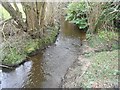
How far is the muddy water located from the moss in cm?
25

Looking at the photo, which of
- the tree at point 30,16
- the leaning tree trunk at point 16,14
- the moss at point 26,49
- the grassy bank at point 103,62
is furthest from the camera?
the tree at point 30,16

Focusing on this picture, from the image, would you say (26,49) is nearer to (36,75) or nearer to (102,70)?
(36,75)

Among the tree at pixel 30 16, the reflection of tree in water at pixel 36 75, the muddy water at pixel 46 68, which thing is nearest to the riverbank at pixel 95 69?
the muddy water at pixel 46 68

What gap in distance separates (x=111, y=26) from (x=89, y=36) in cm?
101

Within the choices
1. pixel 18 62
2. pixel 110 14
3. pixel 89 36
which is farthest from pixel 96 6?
pixel 18 62

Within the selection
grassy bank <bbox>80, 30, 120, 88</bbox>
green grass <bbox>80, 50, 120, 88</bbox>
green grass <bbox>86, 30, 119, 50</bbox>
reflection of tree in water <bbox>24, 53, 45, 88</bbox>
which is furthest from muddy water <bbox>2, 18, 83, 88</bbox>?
green grass <bbox>80, 50, 120, 88</bbox>

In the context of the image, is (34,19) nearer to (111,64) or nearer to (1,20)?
(1,20)

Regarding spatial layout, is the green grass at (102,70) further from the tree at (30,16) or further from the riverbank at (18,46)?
the tree at (30,16)

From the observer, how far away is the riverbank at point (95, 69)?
17.7 ft

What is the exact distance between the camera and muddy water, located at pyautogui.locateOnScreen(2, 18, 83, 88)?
6396mm

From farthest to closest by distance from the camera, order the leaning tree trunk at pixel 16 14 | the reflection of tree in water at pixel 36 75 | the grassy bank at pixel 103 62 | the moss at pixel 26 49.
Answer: the leaning tree trunk at pixel 16 14, the moss at pixel 26 49, the reflection of tree in water at pixel 36 75, the grassy bank at pixel 103 62

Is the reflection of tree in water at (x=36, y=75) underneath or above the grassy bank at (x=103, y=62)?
underneath

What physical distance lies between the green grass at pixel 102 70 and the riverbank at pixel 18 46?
7.30 ft

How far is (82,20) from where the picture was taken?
11.1m
